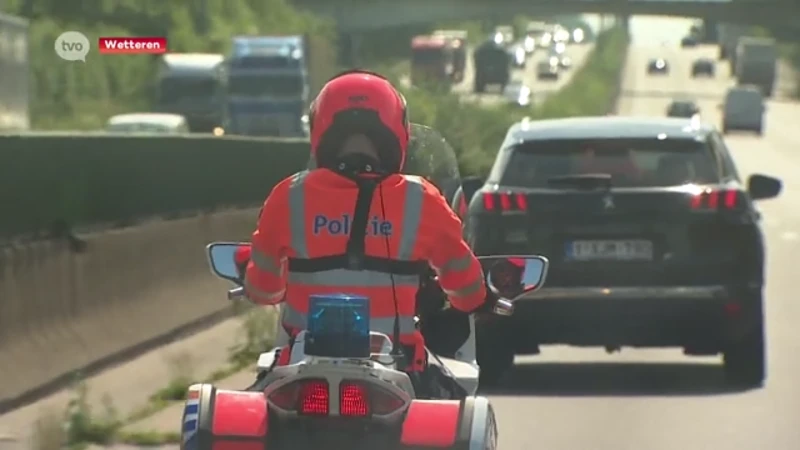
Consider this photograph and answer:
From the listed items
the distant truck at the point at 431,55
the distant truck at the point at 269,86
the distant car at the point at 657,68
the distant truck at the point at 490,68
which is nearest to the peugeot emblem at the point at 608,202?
the distant truck at the point at 269,86

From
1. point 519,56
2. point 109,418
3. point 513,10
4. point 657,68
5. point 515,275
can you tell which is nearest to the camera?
point 515,275

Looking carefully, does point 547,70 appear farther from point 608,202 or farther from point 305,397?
point 305,397

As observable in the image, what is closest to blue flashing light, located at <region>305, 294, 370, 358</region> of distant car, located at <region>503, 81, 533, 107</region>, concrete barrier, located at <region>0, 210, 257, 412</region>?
concrete barrier, located at <region>0, 210, 257, 412</region>

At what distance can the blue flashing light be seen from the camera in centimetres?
520

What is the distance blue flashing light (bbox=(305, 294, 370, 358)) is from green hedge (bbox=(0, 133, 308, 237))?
710 centimetres

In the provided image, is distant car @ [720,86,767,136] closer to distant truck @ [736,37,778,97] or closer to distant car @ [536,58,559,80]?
distant truck @ [736,37,778,97]

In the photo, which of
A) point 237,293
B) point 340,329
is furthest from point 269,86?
point 340,329

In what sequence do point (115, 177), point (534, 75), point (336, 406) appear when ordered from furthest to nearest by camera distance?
1. point (534, 75)
2. point (115, 177)
3. point (336, 406)

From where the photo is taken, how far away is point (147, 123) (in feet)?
141

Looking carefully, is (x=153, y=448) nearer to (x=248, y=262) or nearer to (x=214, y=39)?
(x=248, y=262)

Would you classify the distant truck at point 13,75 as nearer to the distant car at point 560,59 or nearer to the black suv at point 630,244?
the black suv at point 630,244

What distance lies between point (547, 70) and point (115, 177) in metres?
139

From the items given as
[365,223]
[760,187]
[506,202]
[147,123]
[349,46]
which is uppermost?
[365,223]

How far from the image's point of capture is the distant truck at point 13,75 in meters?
19.8
